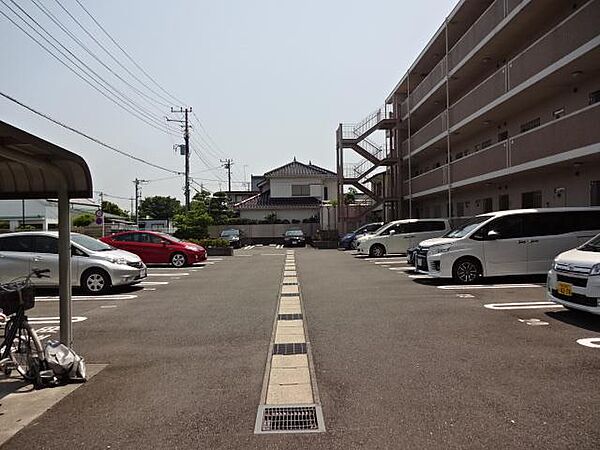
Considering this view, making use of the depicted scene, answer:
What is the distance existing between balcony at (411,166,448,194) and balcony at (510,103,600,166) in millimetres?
7885

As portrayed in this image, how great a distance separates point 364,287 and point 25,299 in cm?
865

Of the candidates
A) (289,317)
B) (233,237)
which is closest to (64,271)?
(289,317)

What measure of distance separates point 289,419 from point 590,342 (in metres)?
4.43

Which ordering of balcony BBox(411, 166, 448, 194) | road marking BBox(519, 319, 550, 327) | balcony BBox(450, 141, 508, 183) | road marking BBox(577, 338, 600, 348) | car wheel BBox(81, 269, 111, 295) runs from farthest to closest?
balcony BBox(411, 166, 448, 194), balcony BBox(450, 141, 508, 183), car wheel BBox(81, 269, 111, 295), road marking BBox(519, 319, 550, 327), road marking BBox(577, 338, 600, 348)

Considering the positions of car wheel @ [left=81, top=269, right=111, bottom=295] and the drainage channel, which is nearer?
the drainage channel

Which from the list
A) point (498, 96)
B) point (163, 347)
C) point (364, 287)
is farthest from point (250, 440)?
point (498, 96)

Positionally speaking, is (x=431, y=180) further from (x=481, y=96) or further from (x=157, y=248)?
(x=157, y=248)

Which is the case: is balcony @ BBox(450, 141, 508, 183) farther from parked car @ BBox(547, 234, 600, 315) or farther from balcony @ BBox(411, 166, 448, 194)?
parked car @ BBox(547, 234, 600, 315)

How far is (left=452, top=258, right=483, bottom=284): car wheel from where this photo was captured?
13.0 meters

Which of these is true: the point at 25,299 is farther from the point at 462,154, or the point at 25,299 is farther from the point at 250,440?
the point at 462,154

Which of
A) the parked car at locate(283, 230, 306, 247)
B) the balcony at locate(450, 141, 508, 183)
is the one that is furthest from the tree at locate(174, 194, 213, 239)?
the balcony at locate(450, 141, 508, 183)

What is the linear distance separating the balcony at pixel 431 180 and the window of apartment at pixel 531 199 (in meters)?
5.58

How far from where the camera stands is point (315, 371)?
580cm

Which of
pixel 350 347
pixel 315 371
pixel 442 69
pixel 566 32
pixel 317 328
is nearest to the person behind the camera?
pixel 315 371
